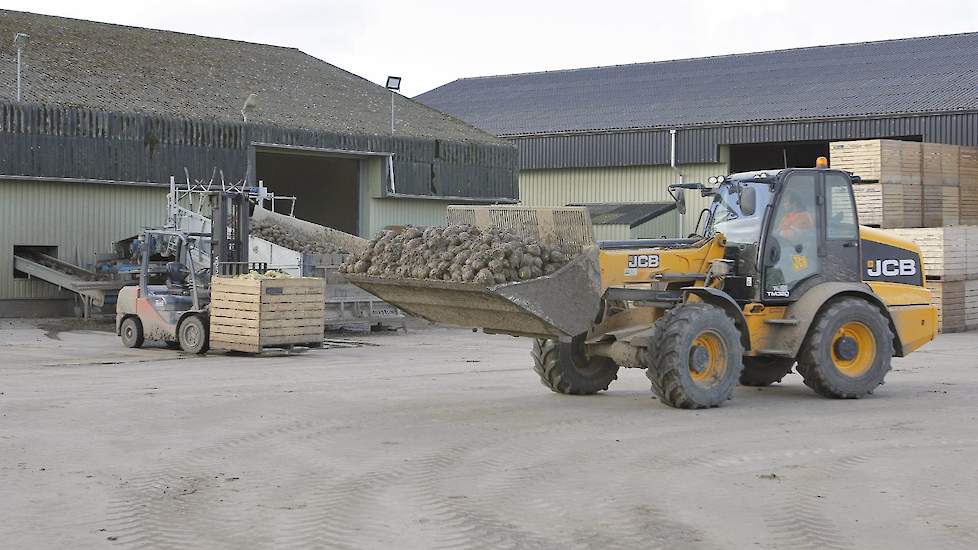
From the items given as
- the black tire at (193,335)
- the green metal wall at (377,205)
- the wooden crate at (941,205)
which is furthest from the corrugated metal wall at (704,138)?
the black tire at (193,335)

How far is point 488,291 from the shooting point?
1259 cm

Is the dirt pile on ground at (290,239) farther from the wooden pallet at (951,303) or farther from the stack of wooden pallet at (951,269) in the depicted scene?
the wooden pallet at (951,303)

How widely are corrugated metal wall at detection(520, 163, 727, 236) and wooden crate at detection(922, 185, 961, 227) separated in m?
12.4

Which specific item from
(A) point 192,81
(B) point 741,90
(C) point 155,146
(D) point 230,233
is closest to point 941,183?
(D) point 230,233

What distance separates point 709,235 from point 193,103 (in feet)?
68.5

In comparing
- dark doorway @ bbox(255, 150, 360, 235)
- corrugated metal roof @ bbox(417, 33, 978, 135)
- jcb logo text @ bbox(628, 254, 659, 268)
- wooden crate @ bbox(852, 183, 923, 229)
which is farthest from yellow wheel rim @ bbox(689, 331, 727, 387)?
corrugated metal roof @ bbox(417, 33, 978, 135)

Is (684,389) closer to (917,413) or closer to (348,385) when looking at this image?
(917,413)

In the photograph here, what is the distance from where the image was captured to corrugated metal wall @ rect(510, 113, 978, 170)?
36.7m

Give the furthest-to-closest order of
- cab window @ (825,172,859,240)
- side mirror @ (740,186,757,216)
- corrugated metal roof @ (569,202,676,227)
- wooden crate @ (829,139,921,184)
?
1. corrugated metal roof @ (569,202,676,227)
2. wooden crate @ (829,139,921,184)
3. cab window @ (825,172,859,240)
4. side mirror @ (740,186,757,216)

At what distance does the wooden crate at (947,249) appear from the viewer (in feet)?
91.5

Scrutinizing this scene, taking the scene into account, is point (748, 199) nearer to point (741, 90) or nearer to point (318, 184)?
point (318, 184)

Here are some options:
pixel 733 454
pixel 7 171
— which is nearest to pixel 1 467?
pixel 733 454

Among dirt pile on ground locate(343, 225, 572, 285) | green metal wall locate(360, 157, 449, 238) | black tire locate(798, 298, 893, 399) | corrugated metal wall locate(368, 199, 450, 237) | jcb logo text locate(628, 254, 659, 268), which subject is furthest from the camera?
corrugated metal wall locate(368, 199, 450, 237)

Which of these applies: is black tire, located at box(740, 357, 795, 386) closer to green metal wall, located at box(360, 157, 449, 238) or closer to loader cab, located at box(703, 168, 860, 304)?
loader cab, located at box(703, 168, 860, 304)
